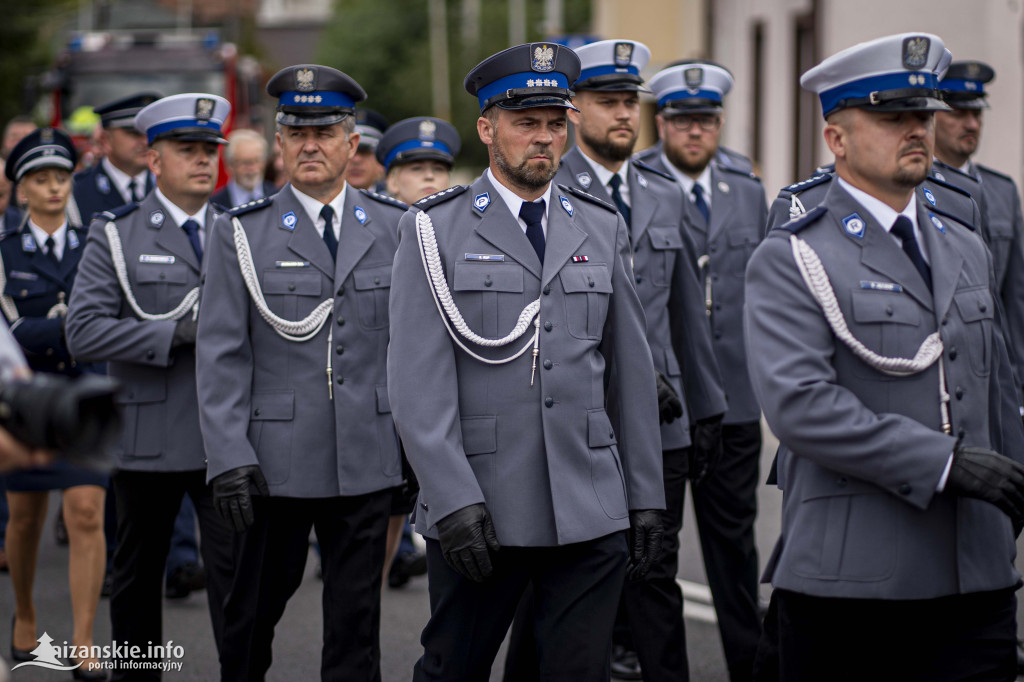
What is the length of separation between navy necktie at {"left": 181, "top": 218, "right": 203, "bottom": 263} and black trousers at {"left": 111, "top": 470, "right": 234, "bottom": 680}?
0.96 m

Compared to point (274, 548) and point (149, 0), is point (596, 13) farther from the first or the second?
point (274, 548)

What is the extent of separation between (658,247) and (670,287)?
208 millimetres

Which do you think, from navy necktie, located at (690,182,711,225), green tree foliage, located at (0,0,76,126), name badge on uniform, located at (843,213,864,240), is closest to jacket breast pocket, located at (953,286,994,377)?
name badge on uniform, located at (843,213,864,240)

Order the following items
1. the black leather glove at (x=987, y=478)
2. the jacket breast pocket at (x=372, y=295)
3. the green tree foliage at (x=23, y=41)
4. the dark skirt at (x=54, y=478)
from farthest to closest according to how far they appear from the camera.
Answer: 1. the green tree foliage at (x=23, y=41)
2. the dark skirt at (x=54, y=478)
3. the jacket breast pocket at (x=372, y=295)
4. the black leather glove at (x=987, y=478)

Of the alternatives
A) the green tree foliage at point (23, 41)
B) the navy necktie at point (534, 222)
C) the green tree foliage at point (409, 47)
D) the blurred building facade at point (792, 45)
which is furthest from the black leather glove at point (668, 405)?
the green tree foliage at point (409, 47)

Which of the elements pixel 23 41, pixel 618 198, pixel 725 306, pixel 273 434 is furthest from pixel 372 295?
pixel 23 41

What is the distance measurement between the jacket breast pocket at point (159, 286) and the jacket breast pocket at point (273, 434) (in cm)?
99

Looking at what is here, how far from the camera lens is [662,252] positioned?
5668 millimetres

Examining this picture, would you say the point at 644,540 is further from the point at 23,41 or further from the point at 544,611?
the point at 23,41

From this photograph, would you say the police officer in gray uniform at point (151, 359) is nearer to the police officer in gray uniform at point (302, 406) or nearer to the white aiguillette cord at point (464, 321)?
the police officer in gray uniform at point (302, 406)

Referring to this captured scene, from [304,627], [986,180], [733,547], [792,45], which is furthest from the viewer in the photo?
[792,45]

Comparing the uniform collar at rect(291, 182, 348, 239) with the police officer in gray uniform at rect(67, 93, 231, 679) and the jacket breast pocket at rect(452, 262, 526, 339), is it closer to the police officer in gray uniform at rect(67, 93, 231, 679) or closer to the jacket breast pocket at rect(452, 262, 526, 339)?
→ the police officer in gray uniform at rect(67, 93, 231, 679)

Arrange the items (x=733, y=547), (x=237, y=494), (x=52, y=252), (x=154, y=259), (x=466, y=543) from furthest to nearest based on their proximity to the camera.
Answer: (x=52, y=252) < (x=733, y=547) < (x=154, y=259) < (x=237, y=494) < (x=466, y=543)

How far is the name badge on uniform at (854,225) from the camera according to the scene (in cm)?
377
